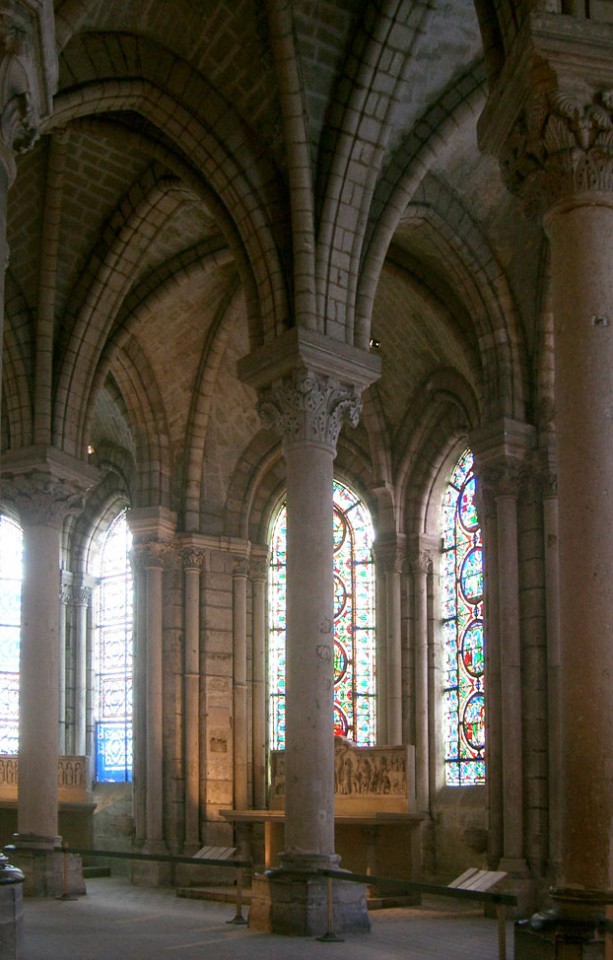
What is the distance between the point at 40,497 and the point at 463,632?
22.4 feet

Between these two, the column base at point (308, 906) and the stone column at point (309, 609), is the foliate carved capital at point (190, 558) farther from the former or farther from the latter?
the column base at point (308, 906)

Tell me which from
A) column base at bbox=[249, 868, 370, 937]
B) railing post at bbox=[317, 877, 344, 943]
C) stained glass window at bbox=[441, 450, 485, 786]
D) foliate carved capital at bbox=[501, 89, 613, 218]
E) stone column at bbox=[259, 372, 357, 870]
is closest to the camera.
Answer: foliate carved capital at bbox=[501, 89, 613, 218]

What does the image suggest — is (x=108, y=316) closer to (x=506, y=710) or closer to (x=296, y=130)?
(x=296, y=130)

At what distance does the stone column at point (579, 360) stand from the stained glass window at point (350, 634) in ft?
40.7

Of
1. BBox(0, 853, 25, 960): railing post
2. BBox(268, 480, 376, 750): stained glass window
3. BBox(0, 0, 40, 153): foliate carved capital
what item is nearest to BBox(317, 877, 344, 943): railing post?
BBox(0, 853, 25, 960): railing post

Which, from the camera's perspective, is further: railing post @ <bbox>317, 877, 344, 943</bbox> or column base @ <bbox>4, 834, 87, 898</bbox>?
column base @ <bbox>4, 834, 87, 898</bbox>

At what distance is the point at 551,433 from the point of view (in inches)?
648

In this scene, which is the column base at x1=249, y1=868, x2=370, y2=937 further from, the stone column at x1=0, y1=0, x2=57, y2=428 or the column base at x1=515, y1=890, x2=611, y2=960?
the stone column at x1=0, y1=0, x2=57, y2=428

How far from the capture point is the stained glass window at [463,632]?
19.2 metres

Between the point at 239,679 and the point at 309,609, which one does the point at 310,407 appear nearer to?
the point at 309,609

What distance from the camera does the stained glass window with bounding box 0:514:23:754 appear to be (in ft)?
81.7

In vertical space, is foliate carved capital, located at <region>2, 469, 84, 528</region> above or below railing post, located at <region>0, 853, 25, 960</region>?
above

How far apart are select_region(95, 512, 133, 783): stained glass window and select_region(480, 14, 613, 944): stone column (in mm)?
16075

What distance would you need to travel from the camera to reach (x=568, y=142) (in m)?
Answer: 8.55
